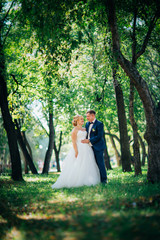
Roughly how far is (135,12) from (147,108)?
394 cm

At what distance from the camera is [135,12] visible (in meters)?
8.81

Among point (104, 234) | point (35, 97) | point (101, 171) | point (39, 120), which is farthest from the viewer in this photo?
point (39, 120)

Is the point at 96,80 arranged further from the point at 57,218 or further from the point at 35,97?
the point at 57,218

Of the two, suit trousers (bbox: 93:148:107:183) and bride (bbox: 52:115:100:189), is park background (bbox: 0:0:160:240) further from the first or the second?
bride (bbox: 52:115:100:189)

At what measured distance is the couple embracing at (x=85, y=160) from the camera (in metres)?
8.44

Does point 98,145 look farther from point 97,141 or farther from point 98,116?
point 98,116

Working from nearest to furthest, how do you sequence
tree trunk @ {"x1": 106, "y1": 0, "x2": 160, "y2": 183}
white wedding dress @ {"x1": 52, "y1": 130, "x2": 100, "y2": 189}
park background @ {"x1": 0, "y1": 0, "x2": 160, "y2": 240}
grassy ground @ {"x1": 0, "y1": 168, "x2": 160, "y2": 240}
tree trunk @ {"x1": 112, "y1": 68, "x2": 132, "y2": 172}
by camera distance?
grassy ground @ {"x1": 0, "y1": 168, "x2": 160, "y2": 240}
park background @ {"x1": 0, "y1": 0, "x2": 160, "y2": 240}
tree trunk @ {"x1": 106, "y1": 0, "x2": 160, "y2": 183}
white wedding dress @ {"x1": 52, "y1": 130, "x2": 100, "y2": 189}
tree trunk @ {"x1": 112, "y1": 68, "x2": 132, "y2": 172}

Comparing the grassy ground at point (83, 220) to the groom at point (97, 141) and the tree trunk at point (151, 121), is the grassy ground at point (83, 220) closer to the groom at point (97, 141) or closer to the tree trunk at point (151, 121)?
the tree trunk at point (151, 121)

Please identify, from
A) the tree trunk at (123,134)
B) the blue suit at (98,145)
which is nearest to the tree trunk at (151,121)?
the blue suit at (98,145)

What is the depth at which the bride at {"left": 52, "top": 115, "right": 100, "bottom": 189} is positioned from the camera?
840 cm

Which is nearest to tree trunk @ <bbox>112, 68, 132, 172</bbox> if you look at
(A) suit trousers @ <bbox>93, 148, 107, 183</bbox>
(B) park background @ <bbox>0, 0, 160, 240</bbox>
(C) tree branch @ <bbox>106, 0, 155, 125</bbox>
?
(B) park background @ <bbox>0, 0, 160, 240</bbox>

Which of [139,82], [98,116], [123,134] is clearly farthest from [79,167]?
[98,116]

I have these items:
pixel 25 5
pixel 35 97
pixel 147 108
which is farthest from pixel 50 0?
pixel 35 97

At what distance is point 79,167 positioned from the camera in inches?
342
